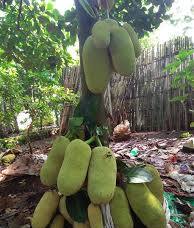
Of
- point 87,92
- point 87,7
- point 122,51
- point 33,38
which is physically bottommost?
point 87,92

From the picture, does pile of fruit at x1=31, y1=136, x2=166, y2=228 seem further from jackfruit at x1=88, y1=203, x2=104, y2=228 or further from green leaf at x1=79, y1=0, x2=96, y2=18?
green leaf at x1=79, y1=0, x2=96, y2=18

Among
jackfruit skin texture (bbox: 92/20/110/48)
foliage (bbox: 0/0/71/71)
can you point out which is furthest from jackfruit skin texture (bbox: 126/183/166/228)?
foliage (bbox: 0/0/71/71)

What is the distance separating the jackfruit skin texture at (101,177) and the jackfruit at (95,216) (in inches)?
2.6

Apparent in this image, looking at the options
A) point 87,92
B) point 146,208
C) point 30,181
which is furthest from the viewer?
point 30,181

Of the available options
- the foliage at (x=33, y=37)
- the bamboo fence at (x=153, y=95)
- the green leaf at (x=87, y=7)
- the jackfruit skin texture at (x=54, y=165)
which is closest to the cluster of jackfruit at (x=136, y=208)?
the jackfruit skin texture at (x=54, y=165)

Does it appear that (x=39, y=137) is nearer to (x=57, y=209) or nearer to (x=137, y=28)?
(x=137, y=28)

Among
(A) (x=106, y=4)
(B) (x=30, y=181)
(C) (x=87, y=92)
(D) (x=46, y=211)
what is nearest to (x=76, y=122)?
(C) (x=87, y=92)

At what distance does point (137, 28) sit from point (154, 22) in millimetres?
125

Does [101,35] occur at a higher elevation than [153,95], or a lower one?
higher

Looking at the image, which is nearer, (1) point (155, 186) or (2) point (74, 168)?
(2) point (74, 168)

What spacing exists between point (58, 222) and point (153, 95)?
4645 millimetres

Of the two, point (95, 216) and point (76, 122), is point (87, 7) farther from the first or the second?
point (95, 216)

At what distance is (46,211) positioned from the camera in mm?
1268

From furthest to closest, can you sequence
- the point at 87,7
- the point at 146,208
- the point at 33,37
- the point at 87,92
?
1. the point at 33,37
2. the point at 87,92
3. the point at 87,7
4. the point at 146,208
